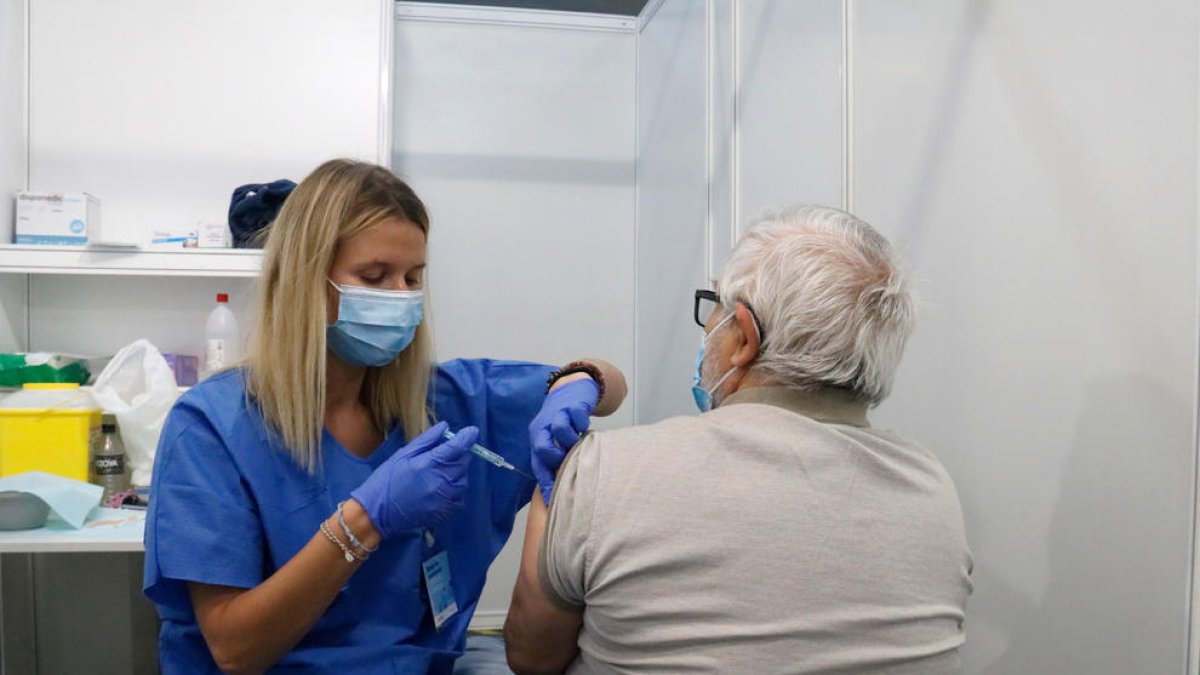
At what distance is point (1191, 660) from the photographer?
0.90m

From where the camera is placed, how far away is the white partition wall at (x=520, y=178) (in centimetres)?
318

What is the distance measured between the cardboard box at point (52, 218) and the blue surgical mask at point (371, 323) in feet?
4.62

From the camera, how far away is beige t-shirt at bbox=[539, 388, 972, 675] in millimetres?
816

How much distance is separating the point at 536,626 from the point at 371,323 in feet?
1.75

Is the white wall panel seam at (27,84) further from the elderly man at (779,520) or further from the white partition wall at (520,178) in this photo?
the elderly man at (779,520)

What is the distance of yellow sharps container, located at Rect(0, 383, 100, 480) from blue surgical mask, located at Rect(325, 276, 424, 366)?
1.09m

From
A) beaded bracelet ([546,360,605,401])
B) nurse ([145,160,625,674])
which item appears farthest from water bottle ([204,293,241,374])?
beaded bracelet ([546,360,605,401])

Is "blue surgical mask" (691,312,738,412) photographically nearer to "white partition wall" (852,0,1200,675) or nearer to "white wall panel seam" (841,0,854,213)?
"white partition wall" (852,0,1200,675)

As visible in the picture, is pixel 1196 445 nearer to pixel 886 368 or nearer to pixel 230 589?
pixel 886 368

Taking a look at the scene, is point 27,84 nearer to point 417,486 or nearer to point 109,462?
point 109,462

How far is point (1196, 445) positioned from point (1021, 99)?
1.69 ft

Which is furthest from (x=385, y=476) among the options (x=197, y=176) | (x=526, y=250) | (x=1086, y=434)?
(x=526, y=250)

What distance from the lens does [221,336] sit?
93.4 inches

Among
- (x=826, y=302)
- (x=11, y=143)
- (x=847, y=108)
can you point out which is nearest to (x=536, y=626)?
(x=826, y=302)
